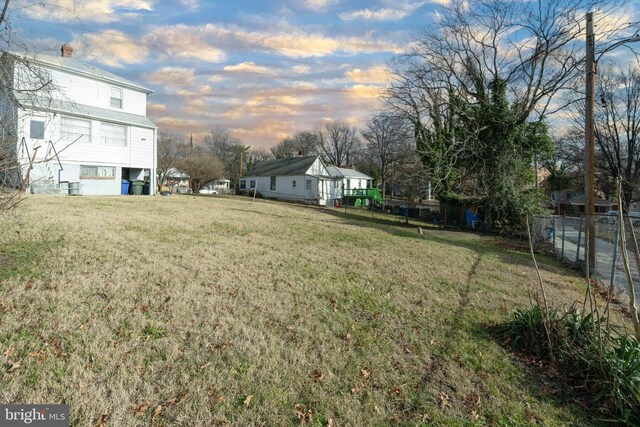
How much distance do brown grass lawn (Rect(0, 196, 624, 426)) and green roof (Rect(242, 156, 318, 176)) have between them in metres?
30.2

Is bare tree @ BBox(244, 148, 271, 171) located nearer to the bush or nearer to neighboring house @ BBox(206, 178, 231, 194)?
neighboring house @ BBox(206, 178, 231, 194)

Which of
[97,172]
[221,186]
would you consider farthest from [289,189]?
[221,186]

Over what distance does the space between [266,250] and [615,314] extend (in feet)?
24.1

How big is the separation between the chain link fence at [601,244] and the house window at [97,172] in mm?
23159

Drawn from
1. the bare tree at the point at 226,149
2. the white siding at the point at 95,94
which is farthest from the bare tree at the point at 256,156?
the white siding at the point at 95,94

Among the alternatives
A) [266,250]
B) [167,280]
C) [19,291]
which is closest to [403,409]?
[167,280]

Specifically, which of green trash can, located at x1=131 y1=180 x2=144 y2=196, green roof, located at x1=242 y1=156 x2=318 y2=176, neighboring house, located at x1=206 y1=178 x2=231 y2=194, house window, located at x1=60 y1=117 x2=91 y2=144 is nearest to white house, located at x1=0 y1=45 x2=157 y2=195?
house window, located at x1=60 y1=117 x2=91 y2=144

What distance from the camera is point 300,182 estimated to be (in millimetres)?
36750

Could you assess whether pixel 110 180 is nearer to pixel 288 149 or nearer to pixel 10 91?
pixel 10 91

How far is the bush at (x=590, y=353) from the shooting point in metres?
3.31

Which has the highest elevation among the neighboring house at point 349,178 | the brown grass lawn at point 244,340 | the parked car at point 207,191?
the neighboring house at point 349,178

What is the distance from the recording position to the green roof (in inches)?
1465

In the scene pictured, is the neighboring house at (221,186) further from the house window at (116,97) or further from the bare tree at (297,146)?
the house window at (116,97)

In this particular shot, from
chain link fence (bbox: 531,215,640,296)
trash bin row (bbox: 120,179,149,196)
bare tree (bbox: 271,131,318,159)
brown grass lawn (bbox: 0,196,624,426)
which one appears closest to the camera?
brown grass lawn (bbox: 0,196,624,426)
